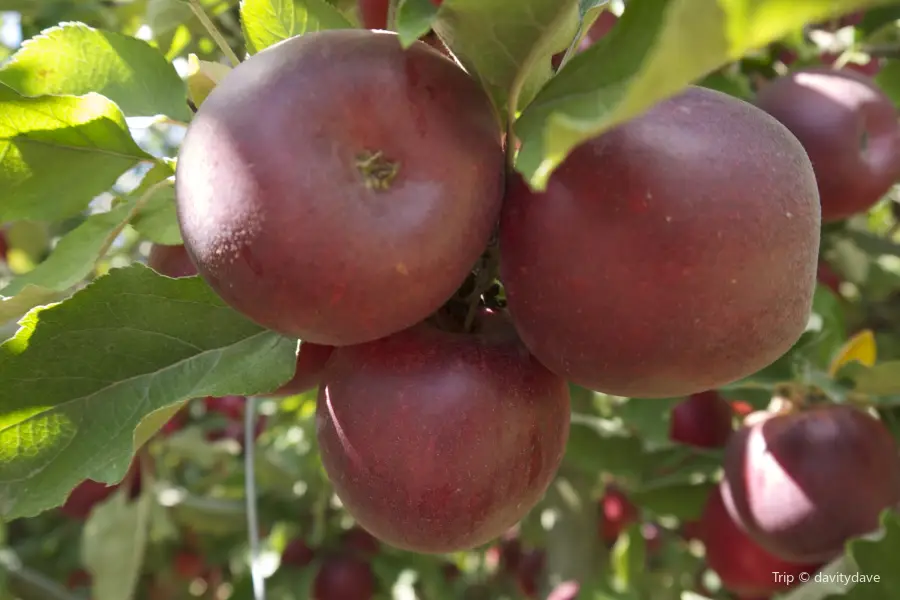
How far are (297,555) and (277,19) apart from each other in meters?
1.86

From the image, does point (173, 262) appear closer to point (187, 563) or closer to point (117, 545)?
point (117, 545)

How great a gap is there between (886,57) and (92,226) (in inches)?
69.3

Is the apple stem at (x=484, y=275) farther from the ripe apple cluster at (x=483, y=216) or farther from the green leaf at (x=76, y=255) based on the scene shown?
the green leaf at (x=76, y=255)

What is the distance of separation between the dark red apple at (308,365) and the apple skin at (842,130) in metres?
0.93

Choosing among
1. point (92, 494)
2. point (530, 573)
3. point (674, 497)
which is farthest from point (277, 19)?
point (530, 573)

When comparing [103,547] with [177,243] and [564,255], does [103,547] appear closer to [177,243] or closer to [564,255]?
[177,243]

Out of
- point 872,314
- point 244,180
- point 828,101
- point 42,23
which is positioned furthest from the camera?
point 872,314

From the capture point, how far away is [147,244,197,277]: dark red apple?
0.93 metres

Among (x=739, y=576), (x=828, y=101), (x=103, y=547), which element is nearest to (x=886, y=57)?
(x=828, y=101)

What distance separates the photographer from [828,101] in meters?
1.35

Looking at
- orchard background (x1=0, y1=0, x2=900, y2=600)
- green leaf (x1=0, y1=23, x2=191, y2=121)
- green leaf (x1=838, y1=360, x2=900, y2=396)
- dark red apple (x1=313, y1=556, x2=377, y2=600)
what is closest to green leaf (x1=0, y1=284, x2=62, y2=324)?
orchard background (x1=0, y1=0, x2=900, y2=600)

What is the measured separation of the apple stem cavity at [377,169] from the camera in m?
0.55

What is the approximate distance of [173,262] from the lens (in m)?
0.94

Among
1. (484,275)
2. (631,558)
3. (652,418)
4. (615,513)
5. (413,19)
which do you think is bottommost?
(615,513)
